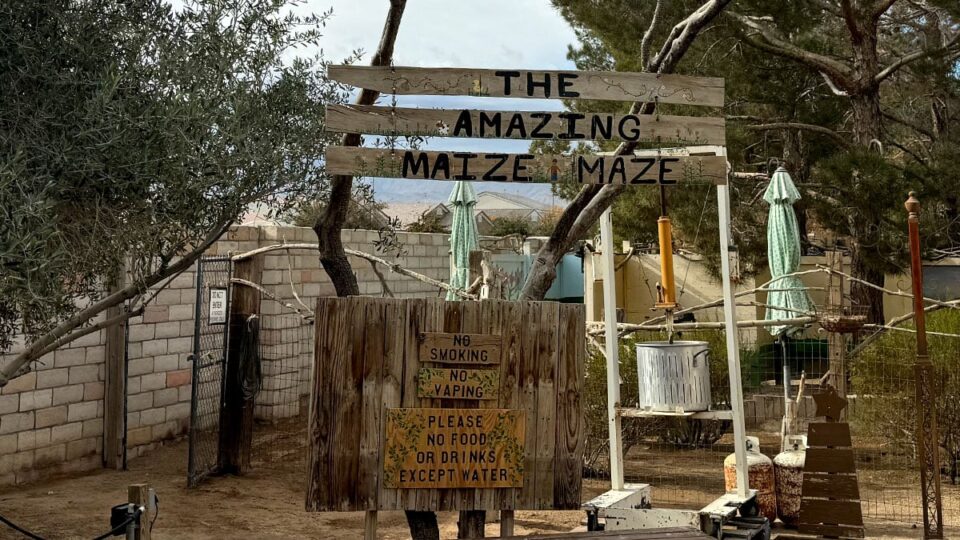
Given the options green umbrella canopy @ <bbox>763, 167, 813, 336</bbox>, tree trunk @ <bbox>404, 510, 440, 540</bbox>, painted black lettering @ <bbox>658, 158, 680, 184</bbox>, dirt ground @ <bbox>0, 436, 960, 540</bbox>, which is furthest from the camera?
green umbrella canopy @ <bbox>763, 167, 813, 336</bbox>

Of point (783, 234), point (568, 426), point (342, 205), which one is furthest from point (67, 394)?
point (783, 234)

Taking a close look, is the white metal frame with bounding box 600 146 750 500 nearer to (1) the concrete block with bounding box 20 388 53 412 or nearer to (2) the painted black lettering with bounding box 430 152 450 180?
(2) the painted black lettering with bounding box 430 152 450 180

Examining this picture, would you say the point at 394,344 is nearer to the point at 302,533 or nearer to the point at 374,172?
the point at 374,172

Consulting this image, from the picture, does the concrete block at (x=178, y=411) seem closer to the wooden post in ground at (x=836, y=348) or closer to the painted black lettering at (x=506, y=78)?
the wooden post in ground at (x=836, y=348)

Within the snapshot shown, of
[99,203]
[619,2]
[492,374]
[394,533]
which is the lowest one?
[394,533]

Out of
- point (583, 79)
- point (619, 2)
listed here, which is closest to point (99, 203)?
point (583, 79)

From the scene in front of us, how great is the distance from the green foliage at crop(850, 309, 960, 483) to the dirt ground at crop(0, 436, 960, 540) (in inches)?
70.0

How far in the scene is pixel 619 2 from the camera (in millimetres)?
12430

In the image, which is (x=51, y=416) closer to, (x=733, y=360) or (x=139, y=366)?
(x=139, y=366)

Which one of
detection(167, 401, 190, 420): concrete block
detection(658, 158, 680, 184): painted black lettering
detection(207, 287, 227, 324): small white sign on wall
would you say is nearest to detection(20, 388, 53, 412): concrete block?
detection(207, 287, 227, 324): small white sign on wall

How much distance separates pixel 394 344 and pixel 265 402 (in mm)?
7735

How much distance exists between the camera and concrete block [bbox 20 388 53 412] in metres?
8.42

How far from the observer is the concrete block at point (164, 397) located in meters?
10.1

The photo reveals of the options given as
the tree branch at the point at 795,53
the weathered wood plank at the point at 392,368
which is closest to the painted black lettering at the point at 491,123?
the weathered wood plank at the point at 392,368
